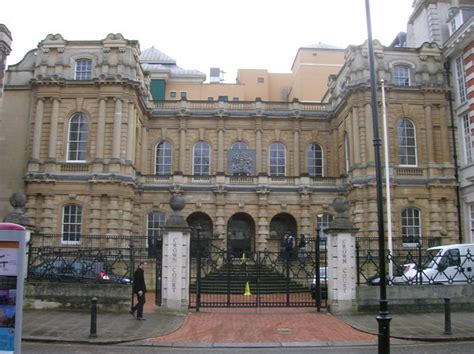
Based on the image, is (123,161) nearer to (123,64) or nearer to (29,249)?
(123,64)

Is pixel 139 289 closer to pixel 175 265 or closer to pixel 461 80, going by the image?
pixel 175 265

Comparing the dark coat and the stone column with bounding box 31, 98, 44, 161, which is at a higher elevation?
the stone column with bounding box 31, 98, 44, 161

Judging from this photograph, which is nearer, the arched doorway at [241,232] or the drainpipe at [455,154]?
the drainpipe at [455,154]

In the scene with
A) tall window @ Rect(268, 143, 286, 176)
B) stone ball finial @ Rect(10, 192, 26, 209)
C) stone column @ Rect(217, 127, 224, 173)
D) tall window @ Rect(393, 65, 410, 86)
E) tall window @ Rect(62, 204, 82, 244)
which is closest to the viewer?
stone ball finial @ Rect(10, 192, 26, 209)

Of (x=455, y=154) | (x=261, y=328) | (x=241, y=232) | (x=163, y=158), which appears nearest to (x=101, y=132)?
(x=163, y=158)

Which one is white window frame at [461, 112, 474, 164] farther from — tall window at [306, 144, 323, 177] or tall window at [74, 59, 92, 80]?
tall window at [74, 59, 92, 80]

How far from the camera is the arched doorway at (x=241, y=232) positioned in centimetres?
3797

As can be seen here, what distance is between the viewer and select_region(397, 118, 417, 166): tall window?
34.3 metres

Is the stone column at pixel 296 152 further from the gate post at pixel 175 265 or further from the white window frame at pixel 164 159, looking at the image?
the gate post at pixel 175 265

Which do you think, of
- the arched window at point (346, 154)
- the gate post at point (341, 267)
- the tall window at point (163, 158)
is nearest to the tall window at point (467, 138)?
the arched window at point (346, 154)

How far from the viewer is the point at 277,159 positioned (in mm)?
41094

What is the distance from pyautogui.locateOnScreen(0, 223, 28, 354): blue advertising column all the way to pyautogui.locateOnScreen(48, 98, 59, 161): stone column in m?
27.0

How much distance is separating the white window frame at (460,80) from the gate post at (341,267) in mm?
19911

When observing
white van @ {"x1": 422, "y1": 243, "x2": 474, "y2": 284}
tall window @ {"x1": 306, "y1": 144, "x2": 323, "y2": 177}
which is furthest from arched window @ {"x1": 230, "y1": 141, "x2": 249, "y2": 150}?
white van @ {"x1": 422, "y1": 243, "x2": 474, "y2": 284}
